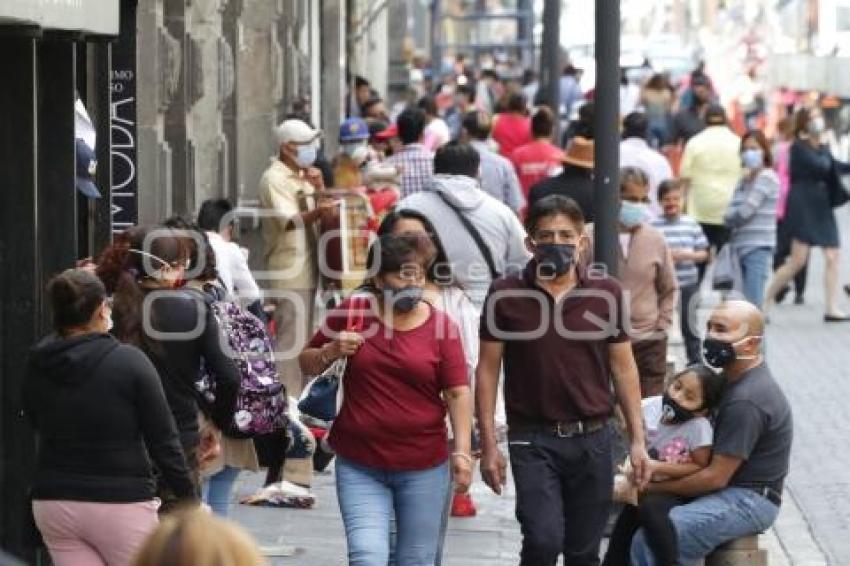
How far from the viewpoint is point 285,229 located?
15.5m

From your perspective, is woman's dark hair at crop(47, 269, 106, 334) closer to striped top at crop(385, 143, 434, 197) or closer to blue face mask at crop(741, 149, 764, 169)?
striped top at crop(385, 143, 434, 197)

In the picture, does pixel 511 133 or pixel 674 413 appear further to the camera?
pixel 511 133

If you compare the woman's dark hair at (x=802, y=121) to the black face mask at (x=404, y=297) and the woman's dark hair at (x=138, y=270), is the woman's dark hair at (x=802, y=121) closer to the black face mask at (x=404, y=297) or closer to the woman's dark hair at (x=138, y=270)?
the woman's dark hair at (x=138, y=270)

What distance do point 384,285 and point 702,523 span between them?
183 cm

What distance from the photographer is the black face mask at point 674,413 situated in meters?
10.0

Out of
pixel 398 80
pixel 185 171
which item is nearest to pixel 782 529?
pixel 185 171

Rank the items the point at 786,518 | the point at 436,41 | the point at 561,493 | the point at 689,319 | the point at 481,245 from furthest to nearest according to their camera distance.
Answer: the point at 436,41, the point at 689,319, the point at 786,518, the point at 481,245, the point at 561,493

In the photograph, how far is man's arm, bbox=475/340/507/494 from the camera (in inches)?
354

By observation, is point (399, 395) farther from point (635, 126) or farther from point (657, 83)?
point (657, 83)

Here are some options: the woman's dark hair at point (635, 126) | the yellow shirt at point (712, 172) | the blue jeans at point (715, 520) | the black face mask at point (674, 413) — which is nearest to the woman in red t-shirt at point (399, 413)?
the blue jeans at point (715, 520)

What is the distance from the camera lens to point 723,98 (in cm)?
4984

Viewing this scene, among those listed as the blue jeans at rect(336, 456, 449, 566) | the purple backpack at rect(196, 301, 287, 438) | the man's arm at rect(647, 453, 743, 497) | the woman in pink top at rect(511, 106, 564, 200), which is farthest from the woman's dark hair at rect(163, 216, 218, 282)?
the woman in pink top at rect(511, 106, 564, 200)

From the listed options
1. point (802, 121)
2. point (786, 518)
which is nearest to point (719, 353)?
point (786, 518)

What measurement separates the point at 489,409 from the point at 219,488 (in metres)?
1.56
